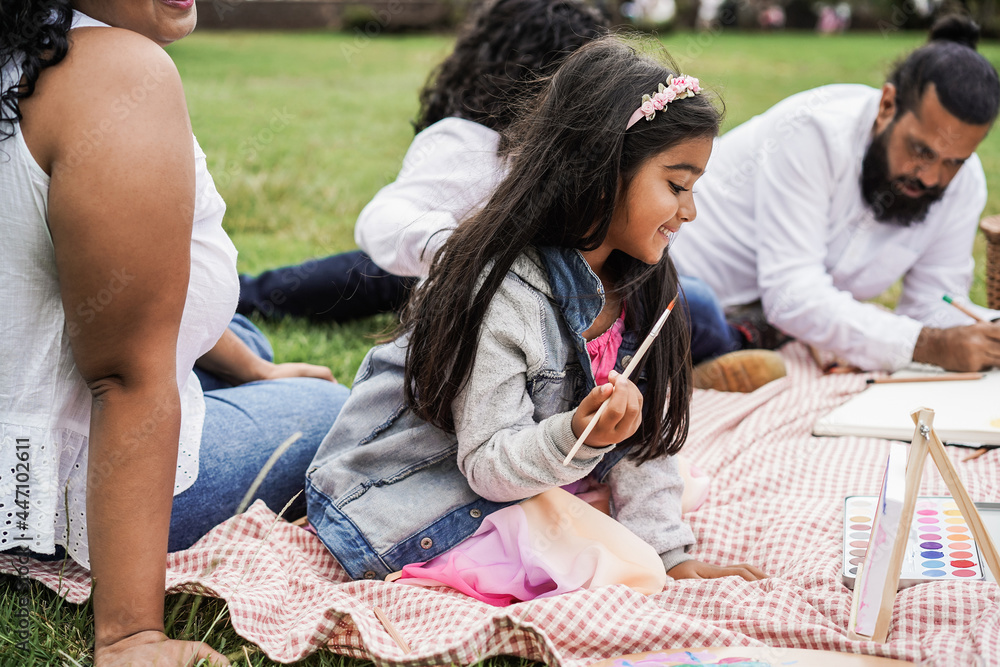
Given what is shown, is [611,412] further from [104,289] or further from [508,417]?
[104,289]

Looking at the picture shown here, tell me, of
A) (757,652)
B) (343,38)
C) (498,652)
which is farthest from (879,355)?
(343,38)

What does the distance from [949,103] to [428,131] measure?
1.50 metres

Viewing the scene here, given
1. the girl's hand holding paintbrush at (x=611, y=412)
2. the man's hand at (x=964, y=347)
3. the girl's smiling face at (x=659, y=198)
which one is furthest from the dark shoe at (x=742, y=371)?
the girl's hand holding paintbrush at (x=611, y=412)

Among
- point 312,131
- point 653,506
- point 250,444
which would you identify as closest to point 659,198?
point 653,506

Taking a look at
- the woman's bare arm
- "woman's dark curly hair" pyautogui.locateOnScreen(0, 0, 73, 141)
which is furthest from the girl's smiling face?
"woman's dark curly hair" pyautogui.locateOnScreen(0, 0, 73, 141)

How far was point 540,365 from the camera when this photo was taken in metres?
1.60

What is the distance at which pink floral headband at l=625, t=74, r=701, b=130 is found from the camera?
5.10ft

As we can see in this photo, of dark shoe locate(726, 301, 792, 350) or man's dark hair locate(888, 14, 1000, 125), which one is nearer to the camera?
man's dark hair locate(888, 14, 1000, 125)

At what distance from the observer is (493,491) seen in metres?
1.59

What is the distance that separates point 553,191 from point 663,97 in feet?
0.78

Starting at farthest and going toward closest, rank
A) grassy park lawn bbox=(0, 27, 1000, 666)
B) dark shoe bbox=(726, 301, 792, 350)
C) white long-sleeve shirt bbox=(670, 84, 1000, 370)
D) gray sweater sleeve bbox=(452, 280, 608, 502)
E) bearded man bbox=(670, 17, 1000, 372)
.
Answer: dark shoe bbox=(726, 301, 792, 350) < white long-sleeve shirt bbox=(670, 84, 1000, 370) < bearded man bbox=(670, 17, 1000, 372) < grassy park lawn bbox=(0, 27, 1000, 666) < gray sweater sleeve bbox=(452, 280, 608, 502)

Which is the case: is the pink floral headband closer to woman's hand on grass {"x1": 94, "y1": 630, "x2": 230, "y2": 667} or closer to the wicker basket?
woman's hand on grass {"x1": 94, "y1": 630, "x2": 230, "y2": 667}

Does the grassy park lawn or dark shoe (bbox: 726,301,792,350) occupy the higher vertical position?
dark shoe (bbox: 726,301,792,350)

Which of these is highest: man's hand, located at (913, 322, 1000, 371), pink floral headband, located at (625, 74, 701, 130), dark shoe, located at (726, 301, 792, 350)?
pink floral headband, located at (625, 74, 701, 130)
